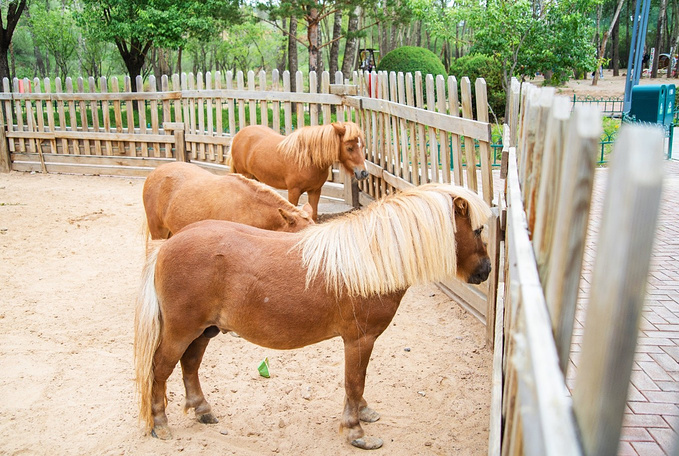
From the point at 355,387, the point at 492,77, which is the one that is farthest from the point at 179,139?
the point at 492,77

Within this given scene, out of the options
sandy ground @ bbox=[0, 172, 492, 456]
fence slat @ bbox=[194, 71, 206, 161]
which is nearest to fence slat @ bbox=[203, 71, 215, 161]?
fence slat @ bbox=[194, 71, 206, 161]

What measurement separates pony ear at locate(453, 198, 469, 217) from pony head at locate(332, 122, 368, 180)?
13.7 ft

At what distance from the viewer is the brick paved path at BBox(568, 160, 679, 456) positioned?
10.5ft

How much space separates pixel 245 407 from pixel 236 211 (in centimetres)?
184

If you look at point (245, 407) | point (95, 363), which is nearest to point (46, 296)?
point (95, 363)

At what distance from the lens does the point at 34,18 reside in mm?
32688

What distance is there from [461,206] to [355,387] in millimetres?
1396

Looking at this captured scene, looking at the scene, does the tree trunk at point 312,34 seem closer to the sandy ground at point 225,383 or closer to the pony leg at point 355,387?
the sandy ground at point 225,383

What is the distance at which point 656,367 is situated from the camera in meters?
3.99

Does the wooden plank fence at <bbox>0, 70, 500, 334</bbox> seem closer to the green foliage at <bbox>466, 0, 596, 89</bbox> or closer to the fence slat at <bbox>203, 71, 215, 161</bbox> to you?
the fence slat at <bbox>203, 71, 215, 161</bbox>

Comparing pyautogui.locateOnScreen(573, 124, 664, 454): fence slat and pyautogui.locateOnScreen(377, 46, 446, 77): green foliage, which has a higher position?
pyautogui.locateOnScreen(377, 46, 446, 77): green foliage

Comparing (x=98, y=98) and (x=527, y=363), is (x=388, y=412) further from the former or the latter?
(x=98, y=98)

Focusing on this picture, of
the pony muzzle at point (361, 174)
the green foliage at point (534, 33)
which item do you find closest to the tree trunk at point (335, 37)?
the green foliage at point (534, 33)

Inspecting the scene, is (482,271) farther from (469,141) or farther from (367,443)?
(469,141)
